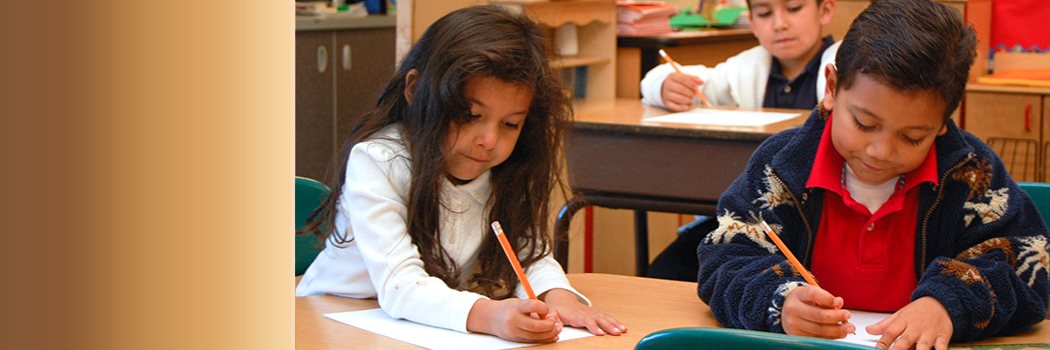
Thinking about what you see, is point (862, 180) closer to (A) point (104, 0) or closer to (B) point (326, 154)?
(A) point (104, 0)

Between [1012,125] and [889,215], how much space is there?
3094mm

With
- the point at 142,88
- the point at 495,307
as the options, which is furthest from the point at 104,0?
the point at 495,307

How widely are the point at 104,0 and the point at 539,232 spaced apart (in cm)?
109

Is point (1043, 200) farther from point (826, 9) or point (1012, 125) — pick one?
point (1012, 125)

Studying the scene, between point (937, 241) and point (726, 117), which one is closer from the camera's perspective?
point (937, 241)

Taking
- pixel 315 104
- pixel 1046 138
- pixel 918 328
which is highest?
pixel 918 328

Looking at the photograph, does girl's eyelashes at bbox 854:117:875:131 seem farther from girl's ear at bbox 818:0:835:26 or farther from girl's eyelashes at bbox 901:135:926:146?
girl's ear at bbox 818:0:835:26

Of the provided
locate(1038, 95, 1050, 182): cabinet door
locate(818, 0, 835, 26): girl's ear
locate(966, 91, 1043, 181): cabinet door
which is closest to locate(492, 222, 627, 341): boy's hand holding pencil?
locate(818, 0, 835, 26): girl's ear

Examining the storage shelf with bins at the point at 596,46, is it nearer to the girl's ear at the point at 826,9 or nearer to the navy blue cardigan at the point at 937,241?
the girl's ear at the point at 826,9

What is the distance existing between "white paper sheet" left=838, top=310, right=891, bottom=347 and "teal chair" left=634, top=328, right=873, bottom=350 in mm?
292

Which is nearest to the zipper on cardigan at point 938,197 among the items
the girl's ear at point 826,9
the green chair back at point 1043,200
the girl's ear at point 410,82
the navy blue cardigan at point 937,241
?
the navy blue cardigan at point 937,241

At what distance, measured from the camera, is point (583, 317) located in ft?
3.13

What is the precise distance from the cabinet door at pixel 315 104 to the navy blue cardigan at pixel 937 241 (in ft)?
8.80

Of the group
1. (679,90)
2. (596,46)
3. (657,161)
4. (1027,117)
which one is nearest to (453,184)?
(657,161)
